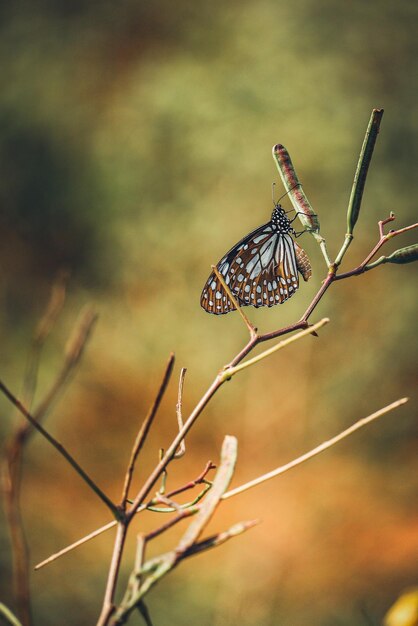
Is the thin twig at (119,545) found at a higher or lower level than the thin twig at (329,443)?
higher

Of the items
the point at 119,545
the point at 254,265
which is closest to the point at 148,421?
the point at 119,545

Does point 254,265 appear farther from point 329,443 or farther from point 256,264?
point 329,443

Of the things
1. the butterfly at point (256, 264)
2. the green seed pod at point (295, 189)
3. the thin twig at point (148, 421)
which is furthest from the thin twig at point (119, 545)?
the butterfly at point (256, 264)

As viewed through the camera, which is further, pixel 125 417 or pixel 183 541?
pixel 125 417

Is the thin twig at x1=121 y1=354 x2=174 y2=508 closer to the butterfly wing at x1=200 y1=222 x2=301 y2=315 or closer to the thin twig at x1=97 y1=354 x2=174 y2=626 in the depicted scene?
the thin twig at x1=97 y1=354 x2=174 y2=626

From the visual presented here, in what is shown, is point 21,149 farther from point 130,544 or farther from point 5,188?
point 130,544

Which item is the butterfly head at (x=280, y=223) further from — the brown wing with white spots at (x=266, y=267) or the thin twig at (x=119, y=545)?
the thin twig at (x=119, y=545)

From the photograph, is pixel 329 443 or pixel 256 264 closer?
pixel 329 443

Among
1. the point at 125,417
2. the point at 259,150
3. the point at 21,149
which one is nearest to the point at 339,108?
the point at 259,150

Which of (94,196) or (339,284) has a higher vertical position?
(94,196)

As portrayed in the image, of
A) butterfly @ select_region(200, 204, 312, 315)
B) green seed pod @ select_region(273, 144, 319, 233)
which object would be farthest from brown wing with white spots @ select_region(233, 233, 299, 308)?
green seed pod @ select_region(273, 144, 319, 233)

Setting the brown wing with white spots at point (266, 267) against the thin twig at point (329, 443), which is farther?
the brown wing with white spots at point (266, 267)
